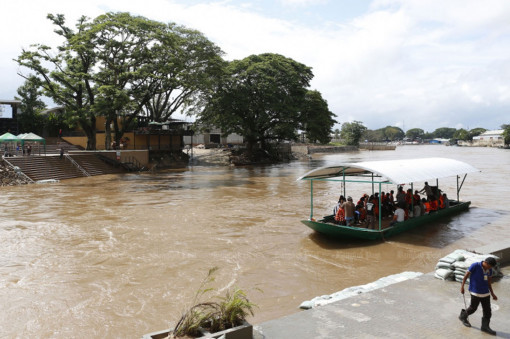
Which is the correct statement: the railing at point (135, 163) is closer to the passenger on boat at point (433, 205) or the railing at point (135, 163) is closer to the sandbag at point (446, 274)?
the passenger on boat at point (433, 205)

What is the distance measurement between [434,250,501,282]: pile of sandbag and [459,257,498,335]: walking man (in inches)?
71.1

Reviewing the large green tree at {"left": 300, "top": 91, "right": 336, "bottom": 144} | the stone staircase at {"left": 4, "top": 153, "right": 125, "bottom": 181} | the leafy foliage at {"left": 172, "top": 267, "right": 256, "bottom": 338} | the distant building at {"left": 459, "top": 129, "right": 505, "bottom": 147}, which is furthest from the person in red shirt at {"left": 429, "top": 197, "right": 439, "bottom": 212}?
the distant building at {"left": 459, "top": 129, "right": 505, "bottom": 147}

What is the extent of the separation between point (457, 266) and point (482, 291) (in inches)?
81.3

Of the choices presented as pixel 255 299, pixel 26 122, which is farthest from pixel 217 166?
pixel 255 299

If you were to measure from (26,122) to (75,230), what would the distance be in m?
41.0

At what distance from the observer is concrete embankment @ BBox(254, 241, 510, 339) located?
20.1ft

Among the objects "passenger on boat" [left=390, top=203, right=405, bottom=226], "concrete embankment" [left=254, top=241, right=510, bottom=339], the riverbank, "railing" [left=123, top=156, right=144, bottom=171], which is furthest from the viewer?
"railing" [left=123, top=156, right=144, bottom=171]

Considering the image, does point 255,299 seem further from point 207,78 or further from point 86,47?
point 207,78

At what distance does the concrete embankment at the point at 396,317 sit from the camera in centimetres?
613

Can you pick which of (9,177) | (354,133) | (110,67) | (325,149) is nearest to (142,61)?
(110,67)

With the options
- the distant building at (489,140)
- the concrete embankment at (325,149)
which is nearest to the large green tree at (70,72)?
the concrete embankment at (325,149)

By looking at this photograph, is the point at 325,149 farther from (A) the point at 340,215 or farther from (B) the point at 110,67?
(A) the point at 340,215

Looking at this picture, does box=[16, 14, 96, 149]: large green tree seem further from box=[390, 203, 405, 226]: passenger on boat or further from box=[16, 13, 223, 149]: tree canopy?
box=[390, 203, 405, 226]: passenger on boat

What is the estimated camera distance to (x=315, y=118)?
5372cm
